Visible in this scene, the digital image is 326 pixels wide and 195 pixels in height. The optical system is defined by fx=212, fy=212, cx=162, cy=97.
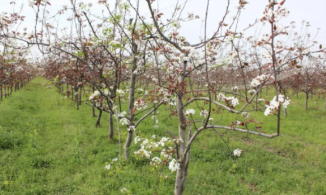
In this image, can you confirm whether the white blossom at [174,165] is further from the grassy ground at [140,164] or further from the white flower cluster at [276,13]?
the white flower cluster at [276,13]

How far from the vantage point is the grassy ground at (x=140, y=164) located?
166 inches

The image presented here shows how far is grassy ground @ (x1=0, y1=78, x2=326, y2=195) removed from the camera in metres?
4.23

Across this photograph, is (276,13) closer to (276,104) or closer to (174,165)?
(276,104)

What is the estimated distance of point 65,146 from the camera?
19.8 ft

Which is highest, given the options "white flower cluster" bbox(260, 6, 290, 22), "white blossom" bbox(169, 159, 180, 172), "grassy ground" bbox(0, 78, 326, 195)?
"white flower cluster" bbox(260, 6, 290, 22)

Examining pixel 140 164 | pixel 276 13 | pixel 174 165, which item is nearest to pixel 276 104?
pixel 276 13

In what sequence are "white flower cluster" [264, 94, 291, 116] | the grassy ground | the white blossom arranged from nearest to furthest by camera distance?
"white flower cluster" [264, 94, 291, 116]
the white blossom
the grassy ground

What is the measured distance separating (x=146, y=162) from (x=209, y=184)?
1.64m

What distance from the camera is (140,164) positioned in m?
5.20

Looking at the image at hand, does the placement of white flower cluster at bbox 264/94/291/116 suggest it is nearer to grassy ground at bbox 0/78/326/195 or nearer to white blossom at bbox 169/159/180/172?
white blossom at bbox 169/159/180/172

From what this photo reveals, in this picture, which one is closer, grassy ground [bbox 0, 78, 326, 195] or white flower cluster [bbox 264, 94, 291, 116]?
white flower cluster [bbox 264, 94, 291, 116]

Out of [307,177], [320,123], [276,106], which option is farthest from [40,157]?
[320,123]

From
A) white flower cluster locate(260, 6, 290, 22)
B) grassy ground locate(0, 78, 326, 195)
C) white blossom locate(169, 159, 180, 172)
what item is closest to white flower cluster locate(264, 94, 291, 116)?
white flower cluster locate(260, 6, 290, 22)

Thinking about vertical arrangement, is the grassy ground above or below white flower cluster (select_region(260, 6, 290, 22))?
below
